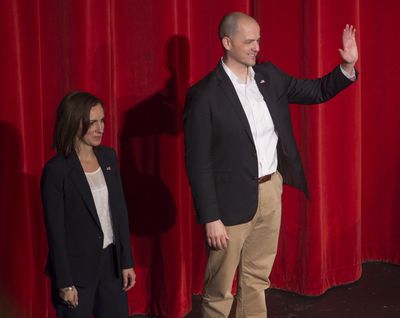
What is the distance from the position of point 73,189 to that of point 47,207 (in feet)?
0.32

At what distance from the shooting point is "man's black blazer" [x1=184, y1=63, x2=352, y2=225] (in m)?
2.36

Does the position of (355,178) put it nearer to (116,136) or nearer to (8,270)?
(116,136)

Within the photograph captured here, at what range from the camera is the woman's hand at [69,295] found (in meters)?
2.16

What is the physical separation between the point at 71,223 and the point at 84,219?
0.04m

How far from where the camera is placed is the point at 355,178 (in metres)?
3.49

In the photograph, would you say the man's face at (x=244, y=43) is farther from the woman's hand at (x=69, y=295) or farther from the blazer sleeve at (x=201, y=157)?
the woman's hand at (x=69, y=295)

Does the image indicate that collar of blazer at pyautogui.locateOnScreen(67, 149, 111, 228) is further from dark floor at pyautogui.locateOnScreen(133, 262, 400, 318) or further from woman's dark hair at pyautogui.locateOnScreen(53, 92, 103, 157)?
dark floor at pyautogui.locateOnScreen(133, 262, 400, 318)

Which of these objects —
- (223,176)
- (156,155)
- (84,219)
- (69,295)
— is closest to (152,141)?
(156,155)

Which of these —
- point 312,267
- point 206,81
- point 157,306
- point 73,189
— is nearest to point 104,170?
point 73,189

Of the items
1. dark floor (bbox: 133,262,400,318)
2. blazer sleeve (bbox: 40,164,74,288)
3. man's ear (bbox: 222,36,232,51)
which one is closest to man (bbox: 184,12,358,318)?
man's ear (bbox: 222,36,232,51)

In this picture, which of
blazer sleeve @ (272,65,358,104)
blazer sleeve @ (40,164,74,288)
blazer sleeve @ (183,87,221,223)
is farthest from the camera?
blazer sleeve @ (272,65,358,104)

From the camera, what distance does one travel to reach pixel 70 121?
218 centimetres

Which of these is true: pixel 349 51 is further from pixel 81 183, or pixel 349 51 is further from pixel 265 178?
pixel 81 183

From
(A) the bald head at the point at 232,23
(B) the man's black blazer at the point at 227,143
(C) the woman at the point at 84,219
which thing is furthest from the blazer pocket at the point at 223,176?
(A) the bald head at the point at 232,23
